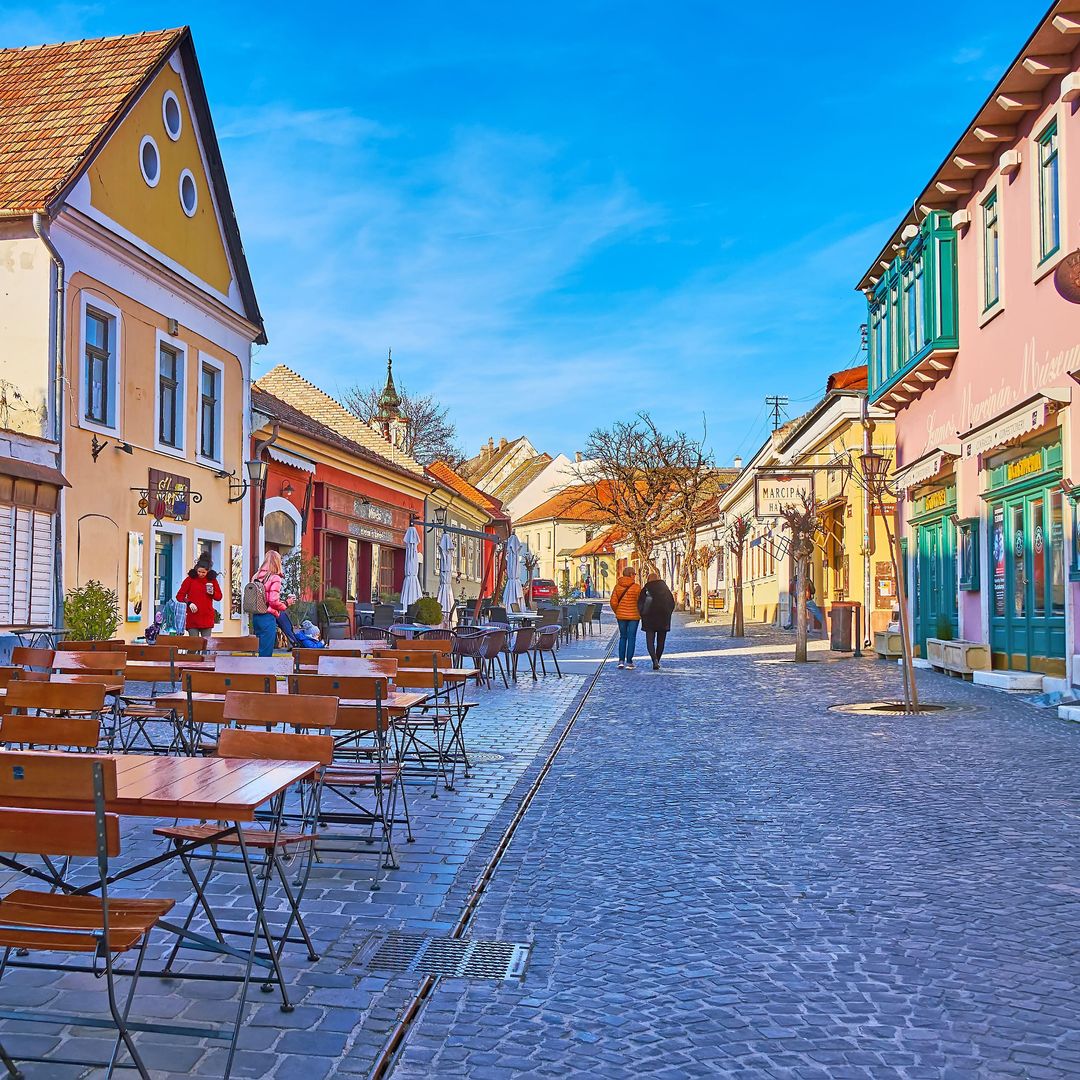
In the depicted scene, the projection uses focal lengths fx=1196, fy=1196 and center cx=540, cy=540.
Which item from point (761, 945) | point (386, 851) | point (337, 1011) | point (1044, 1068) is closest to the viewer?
point (1044, 1068)

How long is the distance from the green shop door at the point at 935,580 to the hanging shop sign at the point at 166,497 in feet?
40.4

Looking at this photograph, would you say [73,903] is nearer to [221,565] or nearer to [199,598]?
[199,598]

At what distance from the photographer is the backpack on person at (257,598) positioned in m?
16.5

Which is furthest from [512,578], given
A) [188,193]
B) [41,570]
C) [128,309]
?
[41,570]

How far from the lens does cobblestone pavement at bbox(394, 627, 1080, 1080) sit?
12.0ft

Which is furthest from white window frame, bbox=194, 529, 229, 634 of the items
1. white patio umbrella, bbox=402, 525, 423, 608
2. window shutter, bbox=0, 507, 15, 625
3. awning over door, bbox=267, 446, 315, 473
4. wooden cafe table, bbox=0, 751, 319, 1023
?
wooden cafe table, bbox=0, 751, 319, 1023

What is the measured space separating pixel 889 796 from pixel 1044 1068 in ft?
15.3

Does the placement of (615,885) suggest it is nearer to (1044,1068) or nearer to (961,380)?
(1044,1068)

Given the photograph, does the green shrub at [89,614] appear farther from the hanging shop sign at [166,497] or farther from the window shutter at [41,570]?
the hanging shop sign at [166,497]

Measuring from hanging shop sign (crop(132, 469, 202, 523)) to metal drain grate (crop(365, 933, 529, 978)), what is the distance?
14.4 meters

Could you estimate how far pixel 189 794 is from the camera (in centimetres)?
370

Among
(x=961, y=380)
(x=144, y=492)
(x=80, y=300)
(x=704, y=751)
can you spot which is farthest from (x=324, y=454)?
(x=704, y=751)

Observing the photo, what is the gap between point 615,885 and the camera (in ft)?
18.7

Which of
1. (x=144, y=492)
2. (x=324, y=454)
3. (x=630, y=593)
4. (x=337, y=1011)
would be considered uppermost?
(x=324, y=454)
